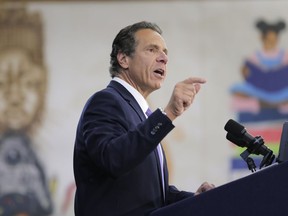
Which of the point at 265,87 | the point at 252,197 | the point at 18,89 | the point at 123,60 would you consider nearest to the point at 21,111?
the point at 18,89

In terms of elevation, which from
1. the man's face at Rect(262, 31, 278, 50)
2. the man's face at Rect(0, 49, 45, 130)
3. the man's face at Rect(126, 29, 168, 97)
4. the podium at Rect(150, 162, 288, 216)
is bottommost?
the podium at Rect(150, 162, 288, 216)

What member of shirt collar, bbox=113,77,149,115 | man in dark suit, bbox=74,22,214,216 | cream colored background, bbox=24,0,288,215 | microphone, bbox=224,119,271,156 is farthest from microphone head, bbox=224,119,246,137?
cream colored background, bbox=24,0,288,215

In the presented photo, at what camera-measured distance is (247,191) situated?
137cm

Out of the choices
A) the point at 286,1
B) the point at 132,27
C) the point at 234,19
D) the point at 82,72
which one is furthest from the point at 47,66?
the point at 132,27

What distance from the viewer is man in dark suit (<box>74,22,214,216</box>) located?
5.00 ft

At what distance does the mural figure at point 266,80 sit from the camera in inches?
146

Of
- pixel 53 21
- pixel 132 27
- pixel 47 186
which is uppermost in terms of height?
pixel 53 21

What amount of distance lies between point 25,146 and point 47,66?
46 centimetres

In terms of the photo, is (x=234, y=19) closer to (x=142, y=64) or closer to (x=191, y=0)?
(x=191, y=0)

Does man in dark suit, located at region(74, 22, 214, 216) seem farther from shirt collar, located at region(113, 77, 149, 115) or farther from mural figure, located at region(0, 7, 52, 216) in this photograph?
mural figure, located at region(0, 7, 52, 216)

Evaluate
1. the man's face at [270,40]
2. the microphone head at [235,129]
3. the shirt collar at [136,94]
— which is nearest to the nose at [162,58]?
the shirt collar at [136,94]

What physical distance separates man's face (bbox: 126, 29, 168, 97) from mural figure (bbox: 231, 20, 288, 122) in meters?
1.89

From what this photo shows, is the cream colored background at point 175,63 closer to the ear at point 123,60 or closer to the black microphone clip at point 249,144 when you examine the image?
the ear at point 123,60

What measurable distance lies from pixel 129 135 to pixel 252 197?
1.08ft
